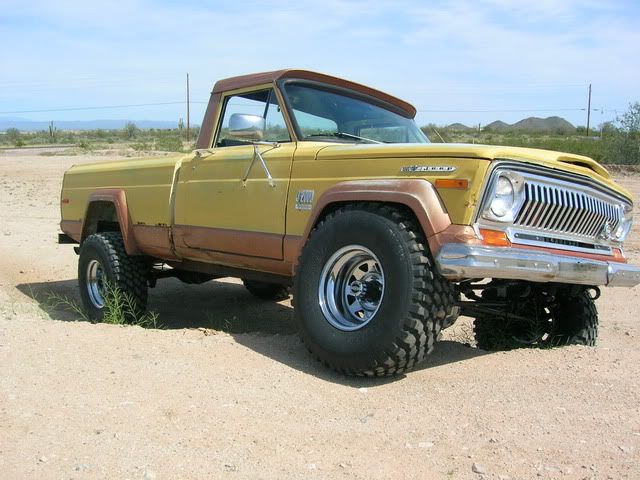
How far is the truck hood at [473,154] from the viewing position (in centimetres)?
368

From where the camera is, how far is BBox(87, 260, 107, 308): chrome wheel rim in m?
6.41

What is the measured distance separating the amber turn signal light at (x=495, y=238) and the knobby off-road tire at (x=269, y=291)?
4183mm

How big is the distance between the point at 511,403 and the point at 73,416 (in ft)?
7.09

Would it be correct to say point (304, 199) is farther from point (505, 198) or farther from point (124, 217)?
point (124, 217)

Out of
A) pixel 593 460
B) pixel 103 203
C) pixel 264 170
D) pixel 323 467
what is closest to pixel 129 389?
pixel 323 467

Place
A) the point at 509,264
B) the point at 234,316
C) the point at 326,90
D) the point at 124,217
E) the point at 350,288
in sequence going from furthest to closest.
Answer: the point at 234,316 → the point at 124,217 → the point at 326,90 → the point at 350,288 → the point at 509,264

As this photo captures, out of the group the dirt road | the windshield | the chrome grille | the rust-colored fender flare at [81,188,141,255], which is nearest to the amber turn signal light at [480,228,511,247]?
the chrome grille

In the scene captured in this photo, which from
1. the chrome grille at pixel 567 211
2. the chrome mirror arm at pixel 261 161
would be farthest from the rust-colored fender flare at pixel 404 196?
the chrome mirror arm at pixel 261 161

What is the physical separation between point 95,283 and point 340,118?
9.77ft

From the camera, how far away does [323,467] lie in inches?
113

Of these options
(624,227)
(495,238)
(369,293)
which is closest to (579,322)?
(624,227)

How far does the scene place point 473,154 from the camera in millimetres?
3654

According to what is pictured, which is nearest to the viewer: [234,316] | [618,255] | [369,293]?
[369,293]

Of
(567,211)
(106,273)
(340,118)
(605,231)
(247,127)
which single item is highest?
(340,118)
